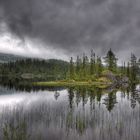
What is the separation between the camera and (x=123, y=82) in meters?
92.2

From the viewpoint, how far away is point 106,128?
15.2 metres

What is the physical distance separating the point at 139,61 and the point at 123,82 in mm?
32231

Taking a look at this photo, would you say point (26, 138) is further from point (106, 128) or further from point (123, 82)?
point (123, 82)

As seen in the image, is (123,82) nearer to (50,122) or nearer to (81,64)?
(81,64)

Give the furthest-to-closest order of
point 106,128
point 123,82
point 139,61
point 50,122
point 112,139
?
1. point 139,61
2. point 123,82
3. point 50,122
4. point 106,128
5. point 112,139

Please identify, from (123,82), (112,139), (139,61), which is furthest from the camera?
(139,61)

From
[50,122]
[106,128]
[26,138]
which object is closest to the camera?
[26,138]

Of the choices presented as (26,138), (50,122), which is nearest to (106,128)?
(50,122)

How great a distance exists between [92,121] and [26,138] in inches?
289

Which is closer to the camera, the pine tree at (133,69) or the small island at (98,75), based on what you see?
the small island at (98,75)

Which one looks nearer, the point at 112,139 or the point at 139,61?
the point at 112,139

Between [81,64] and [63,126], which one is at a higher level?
[81,64]

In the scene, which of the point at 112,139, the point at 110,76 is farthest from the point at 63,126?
the point at 110,76

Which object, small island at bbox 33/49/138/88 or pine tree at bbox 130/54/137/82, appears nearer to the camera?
small island at bbox 33/49/138/88
